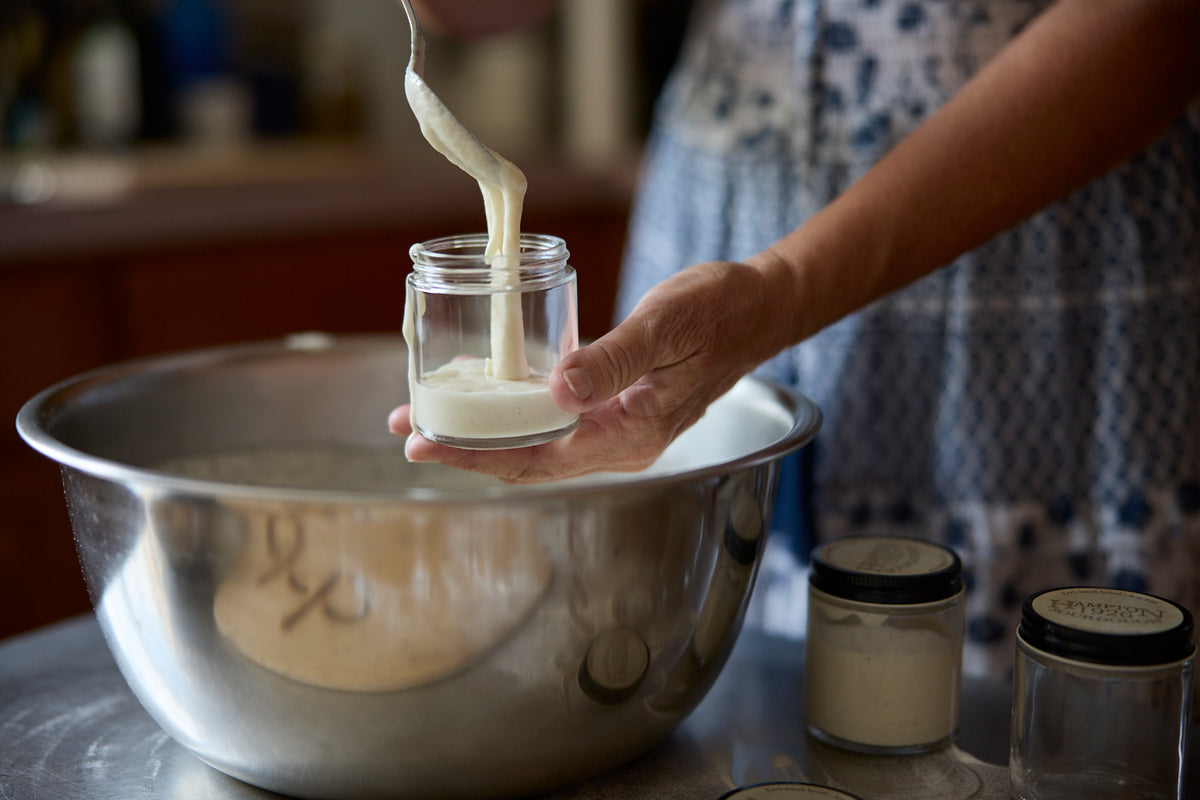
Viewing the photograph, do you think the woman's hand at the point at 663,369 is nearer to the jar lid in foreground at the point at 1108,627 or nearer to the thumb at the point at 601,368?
the thumb at the point at 601,368

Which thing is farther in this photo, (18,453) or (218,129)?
(218,129)

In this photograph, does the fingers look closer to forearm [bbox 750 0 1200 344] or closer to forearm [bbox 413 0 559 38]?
forearm [bbox 750 0 1200 344]

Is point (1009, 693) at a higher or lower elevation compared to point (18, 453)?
higher

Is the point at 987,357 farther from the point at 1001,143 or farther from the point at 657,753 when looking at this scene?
the point at 657,753

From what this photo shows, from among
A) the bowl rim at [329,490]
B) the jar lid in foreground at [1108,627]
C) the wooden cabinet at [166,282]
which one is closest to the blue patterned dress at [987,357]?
the bowl rim at [329,490]

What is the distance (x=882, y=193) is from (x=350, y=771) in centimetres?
45

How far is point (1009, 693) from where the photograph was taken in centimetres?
73

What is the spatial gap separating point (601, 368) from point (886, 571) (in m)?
0.19

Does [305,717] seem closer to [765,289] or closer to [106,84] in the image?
[765,289]

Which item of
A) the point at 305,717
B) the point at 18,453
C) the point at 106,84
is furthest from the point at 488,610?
the point at 106,84

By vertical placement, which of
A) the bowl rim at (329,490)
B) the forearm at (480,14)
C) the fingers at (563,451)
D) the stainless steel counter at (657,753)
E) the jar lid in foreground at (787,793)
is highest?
the forearm at (480,14)

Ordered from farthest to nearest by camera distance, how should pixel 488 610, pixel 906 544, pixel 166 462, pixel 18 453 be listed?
pixel 18 453 → pixel 166 462 → pixel 906 544 → pixel 488 610

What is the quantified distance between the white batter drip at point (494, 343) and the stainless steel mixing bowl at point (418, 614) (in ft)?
0.23

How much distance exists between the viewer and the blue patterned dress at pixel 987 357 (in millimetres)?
948
